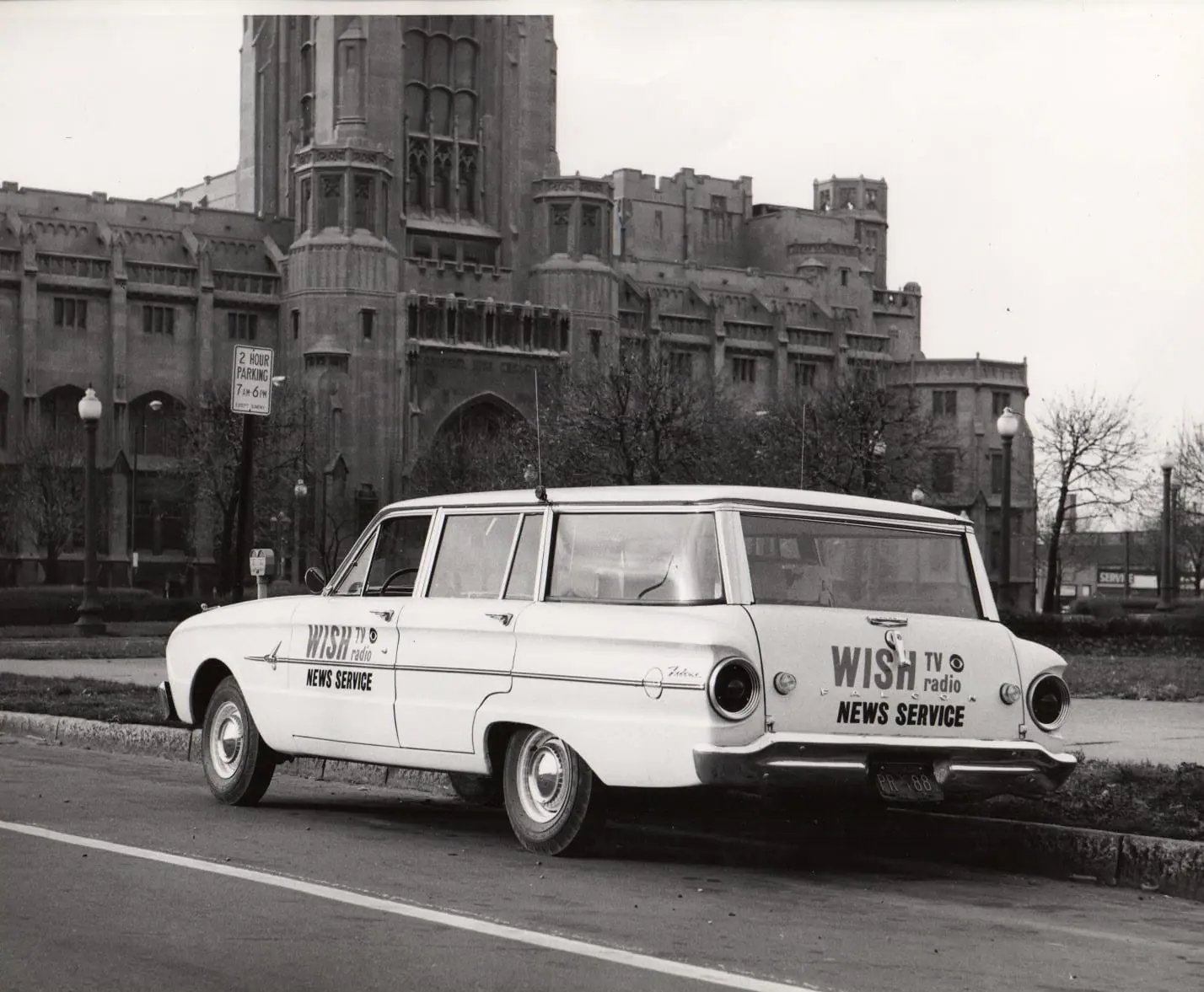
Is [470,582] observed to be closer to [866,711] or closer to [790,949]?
[866,711]

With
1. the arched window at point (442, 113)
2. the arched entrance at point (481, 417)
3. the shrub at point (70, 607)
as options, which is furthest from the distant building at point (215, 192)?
the shrub at point (70, 607)

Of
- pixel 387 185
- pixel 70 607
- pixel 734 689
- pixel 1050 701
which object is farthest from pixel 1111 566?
pixel 734 689

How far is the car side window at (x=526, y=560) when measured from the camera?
10.0 meters

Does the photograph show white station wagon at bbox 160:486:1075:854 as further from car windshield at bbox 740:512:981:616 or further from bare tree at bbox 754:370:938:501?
bare tree at bbox 754:370:938:501

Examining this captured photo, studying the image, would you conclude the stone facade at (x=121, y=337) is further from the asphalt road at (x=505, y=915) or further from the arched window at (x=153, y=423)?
the asphalt road at (x=505, y=915)

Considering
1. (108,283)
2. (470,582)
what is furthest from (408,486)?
(470,582)

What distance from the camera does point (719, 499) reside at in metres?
9.27

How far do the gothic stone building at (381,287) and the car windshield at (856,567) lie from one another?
2992 inches

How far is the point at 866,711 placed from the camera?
917cm

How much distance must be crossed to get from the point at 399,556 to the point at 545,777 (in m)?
1.97

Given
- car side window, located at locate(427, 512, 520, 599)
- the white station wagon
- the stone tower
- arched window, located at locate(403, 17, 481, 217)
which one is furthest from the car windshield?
arched window, located at locate(403, 17, 481, 217)

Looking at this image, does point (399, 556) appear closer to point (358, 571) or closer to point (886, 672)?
point (358, 571)

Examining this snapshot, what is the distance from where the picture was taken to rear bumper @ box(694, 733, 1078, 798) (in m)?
8.72

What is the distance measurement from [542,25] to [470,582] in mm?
94718
